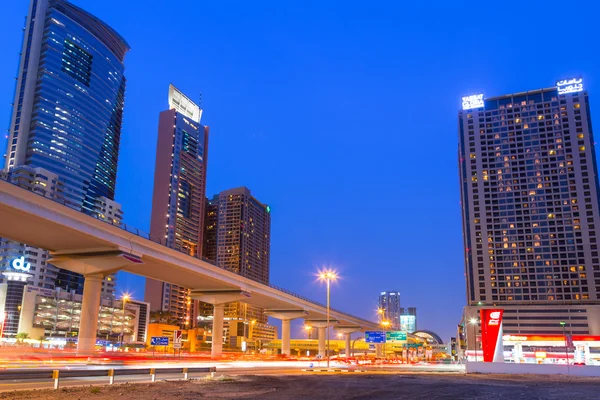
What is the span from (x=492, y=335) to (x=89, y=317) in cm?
4016

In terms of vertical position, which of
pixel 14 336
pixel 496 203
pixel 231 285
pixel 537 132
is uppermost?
pixel 537 132

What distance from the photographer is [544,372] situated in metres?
47.3

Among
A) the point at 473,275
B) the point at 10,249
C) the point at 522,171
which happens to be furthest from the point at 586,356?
the point at 10,249

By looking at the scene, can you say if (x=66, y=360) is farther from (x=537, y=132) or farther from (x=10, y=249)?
(x=537, y=132)

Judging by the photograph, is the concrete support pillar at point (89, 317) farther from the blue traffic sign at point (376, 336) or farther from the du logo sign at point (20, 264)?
the du logo sign at point (20, 264)

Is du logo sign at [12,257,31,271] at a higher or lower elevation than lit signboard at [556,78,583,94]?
lower

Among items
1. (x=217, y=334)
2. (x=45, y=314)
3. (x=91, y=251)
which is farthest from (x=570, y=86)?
(x=45, y=314)

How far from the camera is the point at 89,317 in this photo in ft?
175

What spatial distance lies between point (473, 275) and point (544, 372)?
148 metres

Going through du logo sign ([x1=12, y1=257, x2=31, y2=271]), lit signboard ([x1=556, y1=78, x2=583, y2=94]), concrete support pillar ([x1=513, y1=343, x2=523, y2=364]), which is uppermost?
lit signboard ([x1=556, y1=78, x2=583, y2=94])

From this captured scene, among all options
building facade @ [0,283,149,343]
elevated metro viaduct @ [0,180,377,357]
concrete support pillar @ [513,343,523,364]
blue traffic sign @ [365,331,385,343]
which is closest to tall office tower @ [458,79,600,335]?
blue traffic sign @ [365,331,385,343]

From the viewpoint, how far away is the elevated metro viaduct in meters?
43.9

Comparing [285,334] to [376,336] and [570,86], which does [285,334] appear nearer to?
[376,336]

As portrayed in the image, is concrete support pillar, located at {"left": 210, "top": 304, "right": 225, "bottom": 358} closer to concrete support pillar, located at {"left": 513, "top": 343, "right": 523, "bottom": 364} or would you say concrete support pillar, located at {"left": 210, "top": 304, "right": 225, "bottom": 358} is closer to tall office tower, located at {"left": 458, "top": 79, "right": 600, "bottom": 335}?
concrete support pillar, located at {"left": 513, "top": 343, "right": 523, "bottom": 364}
